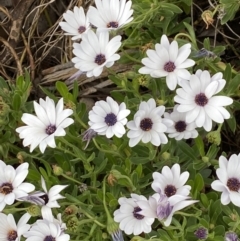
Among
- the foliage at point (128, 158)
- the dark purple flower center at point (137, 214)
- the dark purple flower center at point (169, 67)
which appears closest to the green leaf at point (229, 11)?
the foliage at point (128, 158)

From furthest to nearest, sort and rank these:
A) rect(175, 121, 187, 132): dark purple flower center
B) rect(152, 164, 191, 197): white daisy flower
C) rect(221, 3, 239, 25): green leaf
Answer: rect(221, 3, 239, 25): green leaf, rect(175, 121, 187, 132): dark purple flower center, rect(152, 164, 191, 197): white daisy flower

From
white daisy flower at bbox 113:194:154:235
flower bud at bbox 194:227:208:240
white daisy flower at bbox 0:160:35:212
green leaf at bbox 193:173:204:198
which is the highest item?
white daisy flower at bbox 0:160:35:212

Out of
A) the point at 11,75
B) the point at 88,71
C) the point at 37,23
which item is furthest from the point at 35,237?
the point at 37,23

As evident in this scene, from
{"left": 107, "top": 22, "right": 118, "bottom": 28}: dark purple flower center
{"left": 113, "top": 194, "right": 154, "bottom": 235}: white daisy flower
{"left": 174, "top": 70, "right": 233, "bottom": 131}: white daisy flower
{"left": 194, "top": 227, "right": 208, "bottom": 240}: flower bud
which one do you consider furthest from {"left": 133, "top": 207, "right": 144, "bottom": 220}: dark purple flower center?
{"left": 107, "top": 22, "right": 118, "bottom": 28}: dark purple flower center

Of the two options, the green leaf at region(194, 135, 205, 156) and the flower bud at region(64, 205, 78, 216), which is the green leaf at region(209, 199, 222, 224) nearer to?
the green leaf at region(194, 135, 205, 156)

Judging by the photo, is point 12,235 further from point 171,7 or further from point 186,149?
point 171,7

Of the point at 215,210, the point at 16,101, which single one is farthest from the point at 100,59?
the point at 215,210
